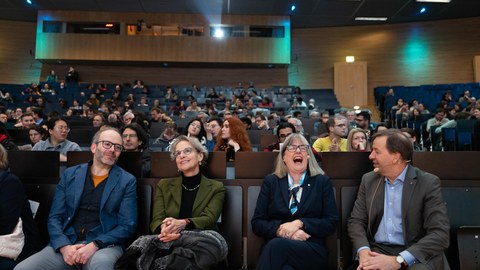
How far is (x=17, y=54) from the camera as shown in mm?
12984

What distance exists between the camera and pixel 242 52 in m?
12.6

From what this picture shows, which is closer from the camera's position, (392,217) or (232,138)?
(392,217)

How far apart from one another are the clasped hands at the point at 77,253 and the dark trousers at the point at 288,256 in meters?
0.90

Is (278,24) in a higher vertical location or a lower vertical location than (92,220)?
higher

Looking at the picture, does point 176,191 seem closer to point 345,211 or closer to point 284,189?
point 284,189

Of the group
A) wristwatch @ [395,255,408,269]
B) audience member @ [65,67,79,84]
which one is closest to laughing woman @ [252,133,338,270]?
wristwatch @ [395,255,408,269]

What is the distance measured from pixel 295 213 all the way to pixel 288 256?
0.28 m

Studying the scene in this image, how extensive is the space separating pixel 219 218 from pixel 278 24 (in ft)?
36.4

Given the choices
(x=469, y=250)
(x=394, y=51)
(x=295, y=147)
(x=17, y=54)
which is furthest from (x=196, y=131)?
(x=17, y=54)

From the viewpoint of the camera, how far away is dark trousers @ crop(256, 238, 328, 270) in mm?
1978

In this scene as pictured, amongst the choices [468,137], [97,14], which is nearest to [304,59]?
[97,14]

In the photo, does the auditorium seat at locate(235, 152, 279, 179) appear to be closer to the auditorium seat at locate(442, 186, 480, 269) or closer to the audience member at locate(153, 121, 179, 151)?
the auditorium seat at locate(442, 186, 480, 269)

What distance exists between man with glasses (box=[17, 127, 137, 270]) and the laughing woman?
2.55 feet

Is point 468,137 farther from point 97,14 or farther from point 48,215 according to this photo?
point 97,14
